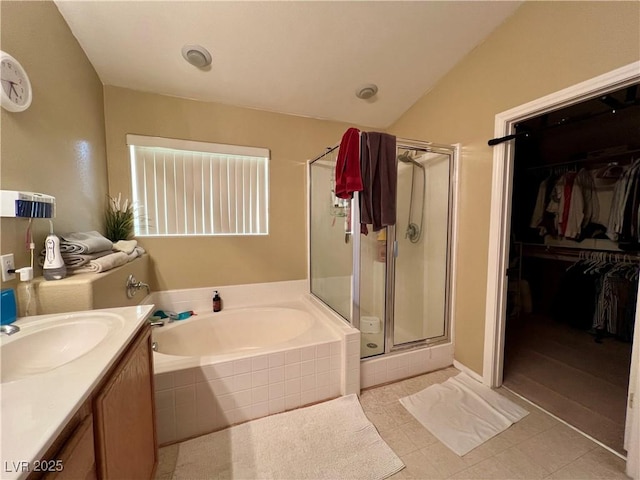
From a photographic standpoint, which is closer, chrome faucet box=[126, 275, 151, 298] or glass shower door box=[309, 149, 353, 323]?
chrome faucet box=[126, 275, 151, 298]

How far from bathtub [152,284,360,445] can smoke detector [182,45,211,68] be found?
6.63ft

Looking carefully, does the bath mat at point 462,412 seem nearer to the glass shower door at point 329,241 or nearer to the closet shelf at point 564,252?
the glass shower door at point 329,241

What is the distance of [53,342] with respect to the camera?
0.98 m

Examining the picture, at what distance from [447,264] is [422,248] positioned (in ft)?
0.84

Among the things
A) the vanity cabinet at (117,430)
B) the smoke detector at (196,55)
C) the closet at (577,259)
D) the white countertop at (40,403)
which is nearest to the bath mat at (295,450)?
the vanity cabinet at (117,430)

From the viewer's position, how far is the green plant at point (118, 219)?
2086mm

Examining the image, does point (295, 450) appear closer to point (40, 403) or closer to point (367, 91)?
point (40, 403)

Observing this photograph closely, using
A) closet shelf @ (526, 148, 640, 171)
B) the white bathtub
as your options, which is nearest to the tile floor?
the white bathtub

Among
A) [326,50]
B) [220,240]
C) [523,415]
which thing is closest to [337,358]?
[523,415]

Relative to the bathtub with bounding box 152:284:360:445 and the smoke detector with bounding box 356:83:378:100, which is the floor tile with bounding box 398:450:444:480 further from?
the smoke detector with bounding box 356:83:378:100

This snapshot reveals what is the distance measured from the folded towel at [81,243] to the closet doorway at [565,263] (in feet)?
8.62

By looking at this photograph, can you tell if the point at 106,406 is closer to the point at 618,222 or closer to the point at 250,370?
the point at 250,370

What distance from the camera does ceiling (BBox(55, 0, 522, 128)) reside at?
1.67 metres

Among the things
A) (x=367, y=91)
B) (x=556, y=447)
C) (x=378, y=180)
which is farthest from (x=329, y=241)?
(x=556, y=447)
